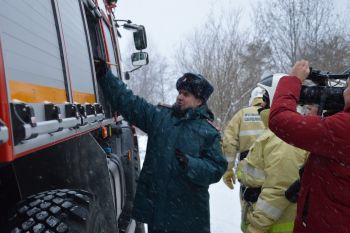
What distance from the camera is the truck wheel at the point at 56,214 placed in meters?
1.69

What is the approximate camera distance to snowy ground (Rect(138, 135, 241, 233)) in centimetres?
627

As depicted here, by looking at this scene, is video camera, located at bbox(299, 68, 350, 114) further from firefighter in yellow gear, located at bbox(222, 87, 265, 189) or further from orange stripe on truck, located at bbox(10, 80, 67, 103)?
firefighter in yellow gear, located at bbox(222, 87, 265, 189)

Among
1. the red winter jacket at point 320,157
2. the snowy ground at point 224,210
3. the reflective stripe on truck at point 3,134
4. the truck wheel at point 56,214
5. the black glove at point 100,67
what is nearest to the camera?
the reflective stripe on truck at point 3,134

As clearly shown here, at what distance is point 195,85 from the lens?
301 centimetres

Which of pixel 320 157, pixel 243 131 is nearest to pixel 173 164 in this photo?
pixel 320 157

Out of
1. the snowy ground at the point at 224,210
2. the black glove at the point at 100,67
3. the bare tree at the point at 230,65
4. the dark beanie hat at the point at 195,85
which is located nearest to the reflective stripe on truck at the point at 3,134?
the black glove at the point at 100,67

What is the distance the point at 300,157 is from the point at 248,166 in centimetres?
58

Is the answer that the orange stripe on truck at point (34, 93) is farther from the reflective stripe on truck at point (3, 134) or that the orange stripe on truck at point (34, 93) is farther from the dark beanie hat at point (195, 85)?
the dark beanie hat at point (195, 85)

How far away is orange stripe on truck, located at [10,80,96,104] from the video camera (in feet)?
4.09

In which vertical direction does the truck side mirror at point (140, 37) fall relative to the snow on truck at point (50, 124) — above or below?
above

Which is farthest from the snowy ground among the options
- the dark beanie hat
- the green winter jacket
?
the dark beanie hat

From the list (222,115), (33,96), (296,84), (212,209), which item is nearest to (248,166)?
(296,84)

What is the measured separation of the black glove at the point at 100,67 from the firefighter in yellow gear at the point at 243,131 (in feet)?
8.36

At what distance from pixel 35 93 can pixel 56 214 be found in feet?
2.02
